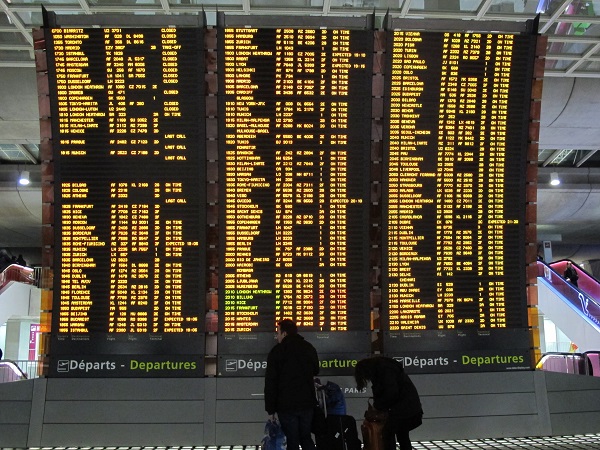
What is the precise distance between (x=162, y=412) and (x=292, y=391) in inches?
95.0

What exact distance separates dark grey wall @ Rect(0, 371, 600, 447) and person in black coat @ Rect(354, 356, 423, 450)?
4.98 feet

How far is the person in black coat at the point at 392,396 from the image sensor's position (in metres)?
6.09

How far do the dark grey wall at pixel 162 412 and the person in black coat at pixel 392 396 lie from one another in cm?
152

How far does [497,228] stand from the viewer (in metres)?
7.94

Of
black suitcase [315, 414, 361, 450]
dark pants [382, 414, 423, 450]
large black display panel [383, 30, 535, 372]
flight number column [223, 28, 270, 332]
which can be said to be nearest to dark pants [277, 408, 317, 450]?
black suitcase [315, 414, 361, 450]

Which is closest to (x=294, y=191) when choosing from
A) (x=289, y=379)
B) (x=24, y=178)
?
(x=289, y=379)

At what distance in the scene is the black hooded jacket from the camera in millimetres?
5828

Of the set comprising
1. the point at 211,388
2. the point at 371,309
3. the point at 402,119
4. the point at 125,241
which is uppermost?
the point at 402,119

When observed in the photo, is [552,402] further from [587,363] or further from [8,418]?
[8,418]

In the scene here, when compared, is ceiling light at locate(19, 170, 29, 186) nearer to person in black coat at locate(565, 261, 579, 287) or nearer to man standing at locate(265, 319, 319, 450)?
person in black coat at locate(565, 261, 579, 287)

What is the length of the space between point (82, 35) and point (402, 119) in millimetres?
4039

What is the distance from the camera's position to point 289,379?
5855 mm

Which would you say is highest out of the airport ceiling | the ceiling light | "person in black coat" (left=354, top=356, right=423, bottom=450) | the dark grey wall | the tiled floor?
the airport ceiling

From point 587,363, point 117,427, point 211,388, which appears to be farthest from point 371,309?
point 587,363
